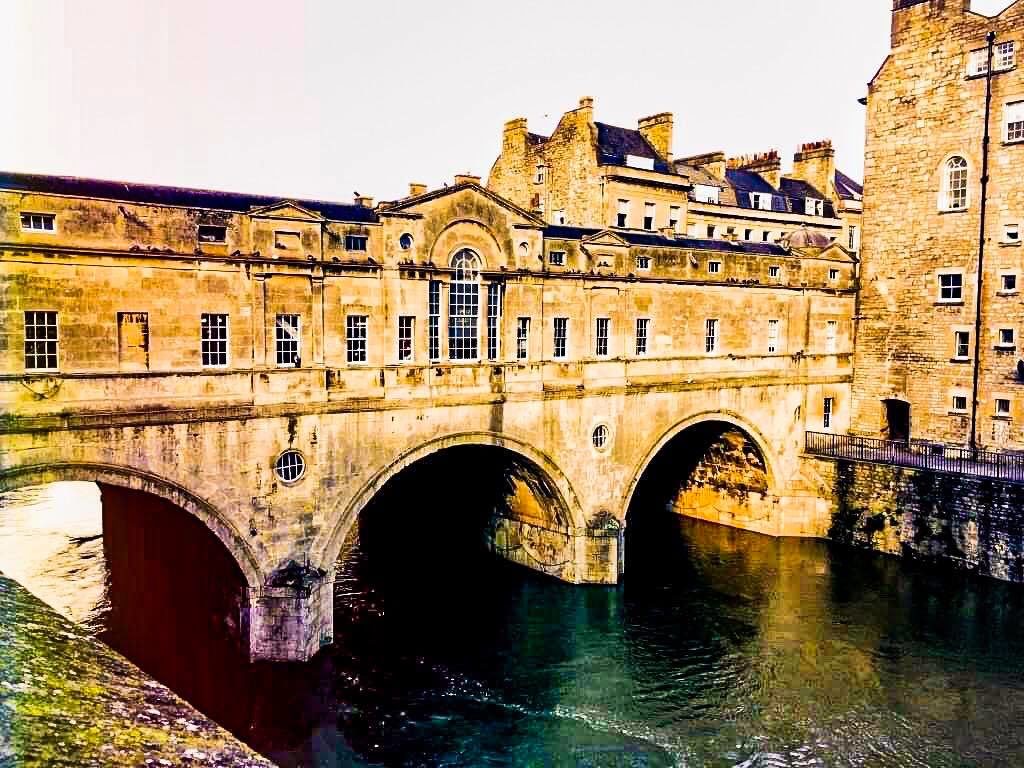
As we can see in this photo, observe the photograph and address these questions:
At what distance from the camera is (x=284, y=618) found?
64.6 ft

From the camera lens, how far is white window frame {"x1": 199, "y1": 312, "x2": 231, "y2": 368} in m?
18.8

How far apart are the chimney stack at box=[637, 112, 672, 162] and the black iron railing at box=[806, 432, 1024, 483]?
18.1m

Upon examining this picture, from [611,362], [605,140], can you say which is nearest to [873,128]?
[605,140]

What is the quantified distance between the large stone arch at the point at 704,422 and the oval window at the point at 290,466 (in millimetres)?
11338

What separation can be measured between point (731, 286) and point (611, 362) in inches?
260

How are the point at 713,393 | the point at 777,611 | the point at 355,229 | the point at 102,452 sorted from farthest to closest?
the point at 713,393 < the point at 777,611 < the point at 355,229 < the point at 102,452

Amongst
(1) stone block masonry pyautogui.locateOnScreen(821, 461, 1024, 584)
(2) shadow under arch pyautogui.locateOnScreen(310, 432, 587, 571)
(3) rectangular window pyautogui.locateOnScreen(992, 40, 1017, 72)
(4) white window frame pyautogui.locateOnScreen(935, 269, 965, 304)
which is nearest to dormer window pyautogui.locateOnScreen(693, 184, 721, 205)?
(4) white window frame pyautogui.locateOnScreen(935, 269, 965, 304)

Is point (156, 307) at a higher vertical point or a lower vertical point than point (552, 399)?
higher

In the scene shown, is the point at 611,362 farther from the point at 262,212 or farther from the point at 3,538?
the point at 3,538

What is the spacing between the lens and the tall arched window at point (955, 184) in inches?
1197

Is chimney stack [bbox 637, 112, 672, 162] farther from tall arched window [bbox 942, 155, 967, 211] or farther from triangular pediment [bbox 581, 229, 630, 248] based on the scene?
triangular pediment [bbox 581, 229, 630, 248]

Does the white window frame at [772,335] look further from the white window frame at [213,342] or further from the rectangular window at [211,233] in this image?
the rectangular window at [211,233]

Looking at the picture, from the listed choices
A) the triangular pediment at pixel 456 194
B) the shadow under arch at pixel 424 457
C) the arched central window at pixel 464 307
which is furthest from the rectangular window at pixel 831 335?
the arched central window at pixel 464 307

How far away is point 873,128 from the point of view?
32.9 m
